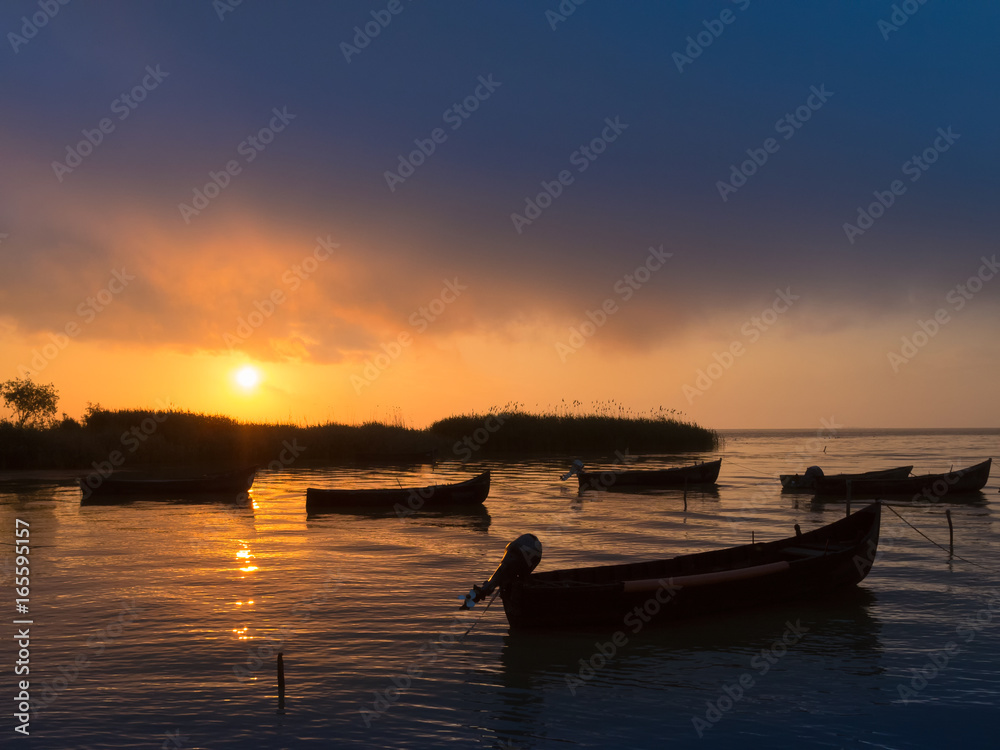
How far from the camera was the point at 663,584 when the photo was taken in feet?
41.0

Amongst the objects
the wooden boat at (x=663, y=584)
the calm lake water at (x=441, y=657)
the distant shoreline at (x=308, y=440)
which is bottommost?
the calm lake water at (x=441, y=657)

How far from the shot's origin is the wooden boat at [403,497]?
2892 cm

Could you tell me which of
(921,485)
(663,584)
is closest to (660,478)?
(921,485)

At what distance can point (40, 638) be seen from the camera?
1201cm

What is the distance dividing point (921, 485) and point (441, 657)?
93.3 feet

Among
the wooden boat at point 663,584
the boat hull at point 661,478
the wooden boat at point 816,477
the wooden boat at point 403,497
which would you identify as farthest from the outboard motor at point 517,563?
the boat hull at point 661,478

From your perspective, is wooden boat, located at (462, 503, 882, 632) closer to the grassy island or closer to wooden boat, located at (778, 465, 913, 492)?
wooden boat, located at (778, 465, 913, 492)

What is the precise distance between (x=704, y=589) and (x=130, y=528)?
62.8 ft

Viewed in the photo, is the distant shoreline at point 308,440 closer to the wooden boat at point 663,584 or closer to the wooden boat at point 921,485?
the wooden boat at point 921,485

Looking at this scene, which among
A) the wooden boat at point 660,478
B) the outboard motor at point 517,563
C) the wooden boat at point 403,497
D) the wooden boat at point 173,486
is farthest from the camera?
the wooden boat at point 660,478

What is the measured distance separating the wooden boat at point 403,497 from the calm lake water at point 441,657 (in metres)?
7.02

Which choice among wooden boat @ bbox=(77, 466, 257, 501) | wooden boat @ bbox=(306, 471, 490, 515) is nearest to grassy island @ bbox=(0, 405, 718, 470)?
wooden boat @ bbox=(77, 466, 257, 501)

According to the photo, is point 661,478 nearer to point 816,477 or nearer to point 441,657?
point 816,477

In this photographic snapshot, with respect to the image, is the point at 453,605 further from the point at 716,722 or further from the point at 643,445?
the point at 643,445
